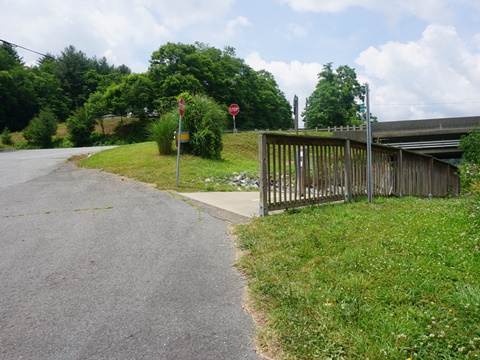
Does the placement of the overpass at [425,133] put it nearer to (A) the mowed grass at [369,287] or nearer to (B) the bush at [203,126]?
(B) the bush at [203,126]


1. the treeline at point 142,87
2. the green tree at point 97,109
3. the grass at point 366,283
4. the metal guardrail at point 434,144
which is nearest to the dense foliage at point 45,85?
the treeline at point 142,87

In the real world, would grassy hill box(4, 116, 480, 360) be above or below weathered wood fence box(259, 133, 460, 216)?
below

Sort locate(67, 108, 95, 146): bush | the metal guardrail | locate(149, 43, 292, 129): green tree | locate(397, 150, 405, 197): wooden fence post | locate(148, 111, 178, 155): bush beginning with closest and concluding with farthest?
locate(397, 150, 405, 197): wooden fence post
locate(148, 111, 178, 155): bush
locate(67, 108, 95, 146): bush
the metal guardrail
locate(149, 43, 292, 129): green tree

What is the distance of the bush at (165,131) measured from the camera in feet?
46.3

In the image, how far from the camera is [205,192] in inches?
388

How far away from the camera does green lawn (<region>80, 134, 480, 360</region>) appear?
241cm

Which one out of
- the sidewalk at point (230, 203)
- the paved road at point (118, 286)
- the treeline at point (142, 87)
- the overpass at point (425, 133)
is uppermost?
the treeline at point (142, 87)

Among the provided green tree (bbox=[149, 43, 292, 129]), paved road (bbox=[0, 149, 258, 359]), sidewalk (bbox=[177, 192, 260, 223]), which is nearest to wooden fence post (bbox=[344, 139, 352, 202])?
sidewalk (bbox=[177, 192, 260, 223])

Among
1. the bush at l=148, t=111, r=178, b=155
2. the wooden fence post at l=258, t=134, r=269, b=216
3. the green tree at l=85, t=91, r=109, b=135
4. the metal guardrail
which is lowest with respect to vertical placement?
the wooden fence post at l=258, t=134, r=269, b=216

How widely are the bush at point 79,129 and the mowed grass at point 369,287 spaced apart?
38841 mm

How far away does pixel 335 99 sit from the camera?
62531 mm

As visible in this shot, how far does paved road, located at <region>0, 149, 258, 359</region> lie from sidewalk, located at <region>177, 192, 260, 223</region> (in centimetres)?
42

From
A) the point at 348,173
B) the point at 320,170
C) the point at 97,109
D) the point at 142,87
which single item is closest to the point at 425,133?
the point at 142,87

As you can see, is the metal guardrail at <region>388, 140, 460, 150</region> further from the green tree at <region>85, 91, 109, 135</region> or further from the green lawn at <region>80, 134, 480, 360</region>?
the green lawn at <region>80, 134, 480, 360</region>
